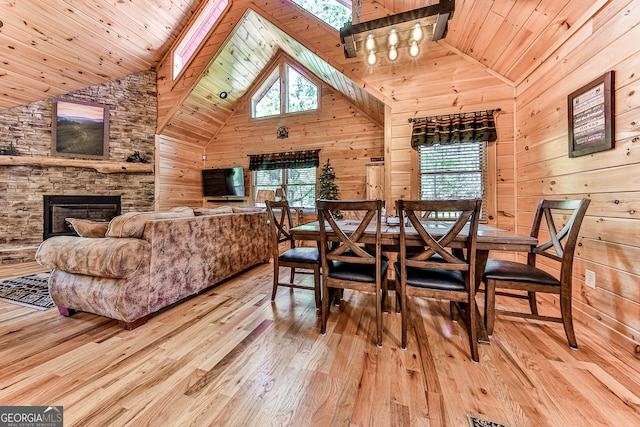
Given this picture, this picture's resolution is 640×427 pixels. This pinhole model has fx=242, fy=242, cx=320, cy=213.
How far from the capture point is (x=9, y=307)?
2182 millimetres

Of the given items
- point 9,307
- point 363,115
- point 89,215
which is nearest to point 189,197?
point 89,215

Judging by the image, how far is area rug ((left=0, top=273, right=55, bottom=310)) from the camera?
7.45ft

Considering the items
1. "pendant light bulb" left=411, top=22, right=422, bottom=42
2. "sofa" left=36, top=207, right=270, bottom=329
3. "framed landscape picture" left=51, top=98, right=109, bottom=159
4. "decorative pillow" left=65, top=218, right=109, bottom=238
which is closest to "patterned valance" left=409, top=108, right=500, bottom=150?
"pendant light bulb" left=411, top=22, right=422, bottom=42

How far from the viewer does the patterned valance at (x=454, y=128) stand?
3090mm

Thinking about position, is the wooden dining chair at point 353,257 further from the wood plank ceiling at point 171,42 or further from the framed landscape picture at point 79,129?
the framed landscape picture at point 79,129

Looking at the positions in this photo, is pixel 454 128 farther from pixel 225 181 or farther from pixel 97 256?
pixel 225 181

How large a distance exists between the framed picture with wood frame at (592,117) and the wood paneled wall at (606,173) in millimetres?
38

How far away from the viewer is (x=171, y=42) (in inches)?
195

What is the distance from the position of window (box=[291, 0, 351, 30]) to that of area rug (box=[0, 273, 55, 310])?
4923 mm

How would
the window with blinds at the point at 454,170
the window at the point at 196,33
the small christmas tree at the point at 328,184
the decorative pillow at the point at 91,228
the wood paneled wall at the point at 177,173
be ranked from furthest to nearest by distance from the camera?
the wood paneled wall at the point at 177,173
the small christmas tree at the point at 328,184
the window at the point at 196,33
the window with blinds at the point at 454,170
the decorative pillow at the point at 91,228

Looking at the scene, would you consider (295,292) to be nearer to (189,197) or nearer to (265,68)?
(189,197)

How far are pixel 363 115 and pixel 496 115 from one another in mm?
2664

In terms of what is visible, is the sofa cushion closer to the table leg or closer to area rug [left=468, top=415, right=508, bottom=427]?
area rug [left=468, top=415, right=508, bottom=427]

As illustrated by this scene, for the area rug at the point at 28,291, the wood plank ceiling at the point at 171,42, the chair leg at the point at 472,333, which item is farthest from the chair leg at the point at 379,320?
the area rug at the point at 28,291
